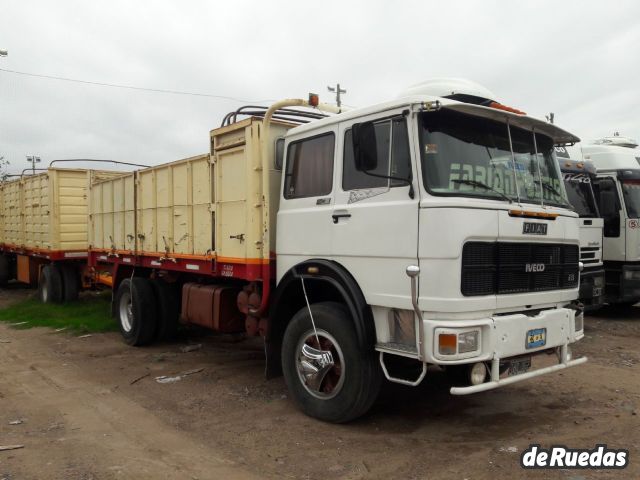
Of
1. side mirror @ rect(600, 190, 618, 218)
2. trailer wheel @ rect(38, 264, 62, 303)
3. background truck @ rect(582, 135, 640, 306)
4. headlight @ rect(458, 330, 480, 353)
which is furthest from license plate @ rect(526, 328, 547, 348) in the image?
trailer wheel @ rect(38, 264, 62, 303)

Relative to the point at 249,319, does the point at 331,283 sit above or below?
above

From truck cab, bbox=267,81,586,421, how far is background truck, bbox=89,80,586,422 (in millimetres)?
13

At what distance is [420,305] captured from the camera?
3.94 metres

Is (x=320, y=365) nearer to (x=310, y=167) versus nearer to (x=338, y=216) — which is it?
(x=338, y=216)

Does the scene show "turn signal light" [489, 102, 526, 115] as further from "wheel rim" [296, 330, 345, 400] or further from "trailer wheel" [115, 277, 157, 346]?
"trailer wheel" [115, 277, 157, 346]

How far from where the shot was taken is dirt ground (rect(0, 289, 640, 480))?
3861 mm

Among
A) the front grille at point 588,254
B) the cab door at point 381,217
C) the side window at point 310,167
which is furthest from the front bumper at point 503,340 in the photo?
the front grille at point 588,254

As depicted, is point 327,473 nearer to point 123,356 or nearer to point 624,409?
point 624,409

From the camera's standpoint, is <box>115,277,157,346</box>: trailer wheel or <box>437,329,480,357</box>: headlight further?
<box>115,277,157,346</box>: trailer wheel

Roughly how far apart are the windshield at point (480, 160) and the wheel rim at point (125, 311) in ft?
18.4

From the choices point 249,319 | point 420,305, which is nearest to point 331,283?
point 420,305

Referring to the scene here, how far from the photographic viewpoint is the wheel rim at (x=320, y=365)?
4.58 meters

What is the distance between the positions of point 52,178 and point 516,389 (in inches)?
396

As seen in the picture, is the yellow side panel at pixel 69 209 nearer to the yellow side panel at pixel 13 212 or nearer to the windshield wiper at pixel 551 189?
the yellow side panel at pixel 13 212
